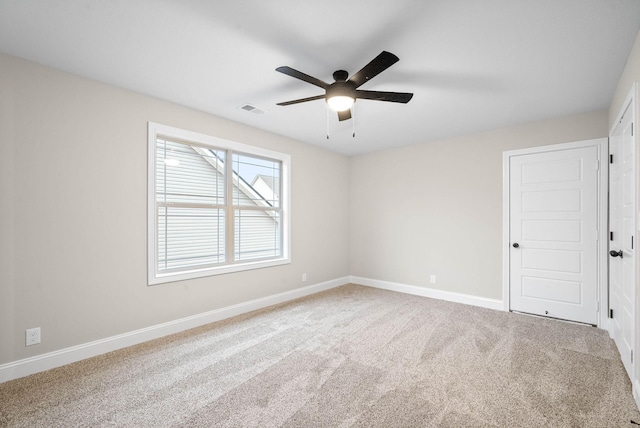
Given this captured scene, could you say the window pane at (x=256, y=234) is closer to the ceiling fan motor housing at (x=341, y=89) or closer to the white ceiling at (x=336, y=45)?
the white ceiling at (x=336, y=45)

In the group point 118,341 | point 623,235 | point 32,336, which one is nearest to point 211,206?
point 118,341

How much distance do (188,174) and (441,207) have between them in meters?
3.69

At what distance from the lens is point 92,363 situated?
2.52 meters

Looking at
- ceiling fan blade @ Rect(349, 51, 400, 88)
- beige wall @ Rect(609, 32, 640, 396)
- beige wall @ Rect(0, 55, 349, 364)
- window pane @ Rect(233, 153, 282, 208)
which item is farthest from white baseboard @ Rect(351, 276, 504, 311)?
ceiling fan blade @ Rect(349, 51, 400, 88)

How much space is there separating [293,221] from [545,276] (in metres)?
3.49

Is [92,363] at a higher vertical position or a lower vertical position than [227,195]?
lower

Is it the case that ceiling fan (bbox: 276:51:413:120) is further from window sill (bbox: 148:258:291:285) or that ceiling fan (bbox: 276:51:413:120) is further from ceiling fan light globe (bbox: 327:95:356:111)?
window sill (bbox: 148:258:291:285)

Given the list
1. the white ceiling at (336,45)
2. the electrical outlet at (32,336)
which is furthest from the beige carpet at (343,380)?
the white ceiling at (336,45)

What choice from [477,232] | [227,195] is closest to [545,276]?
[477,232]

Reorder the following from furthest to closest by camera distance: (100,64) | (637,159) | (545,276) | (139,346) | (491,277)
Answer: (491,277)
(545,276)
(139,346)
(100,64)
(637,159)

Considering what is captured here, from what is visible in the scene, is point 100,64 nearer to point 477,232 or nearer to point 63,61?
point 63,61

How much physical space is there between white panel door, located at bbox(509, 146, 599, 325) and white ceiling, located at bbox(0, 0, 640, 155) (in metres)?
0.76

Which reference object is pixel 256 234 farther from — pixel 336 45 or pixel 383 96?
pixel 336 45

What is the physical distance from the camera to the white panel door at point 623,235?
2.26m
